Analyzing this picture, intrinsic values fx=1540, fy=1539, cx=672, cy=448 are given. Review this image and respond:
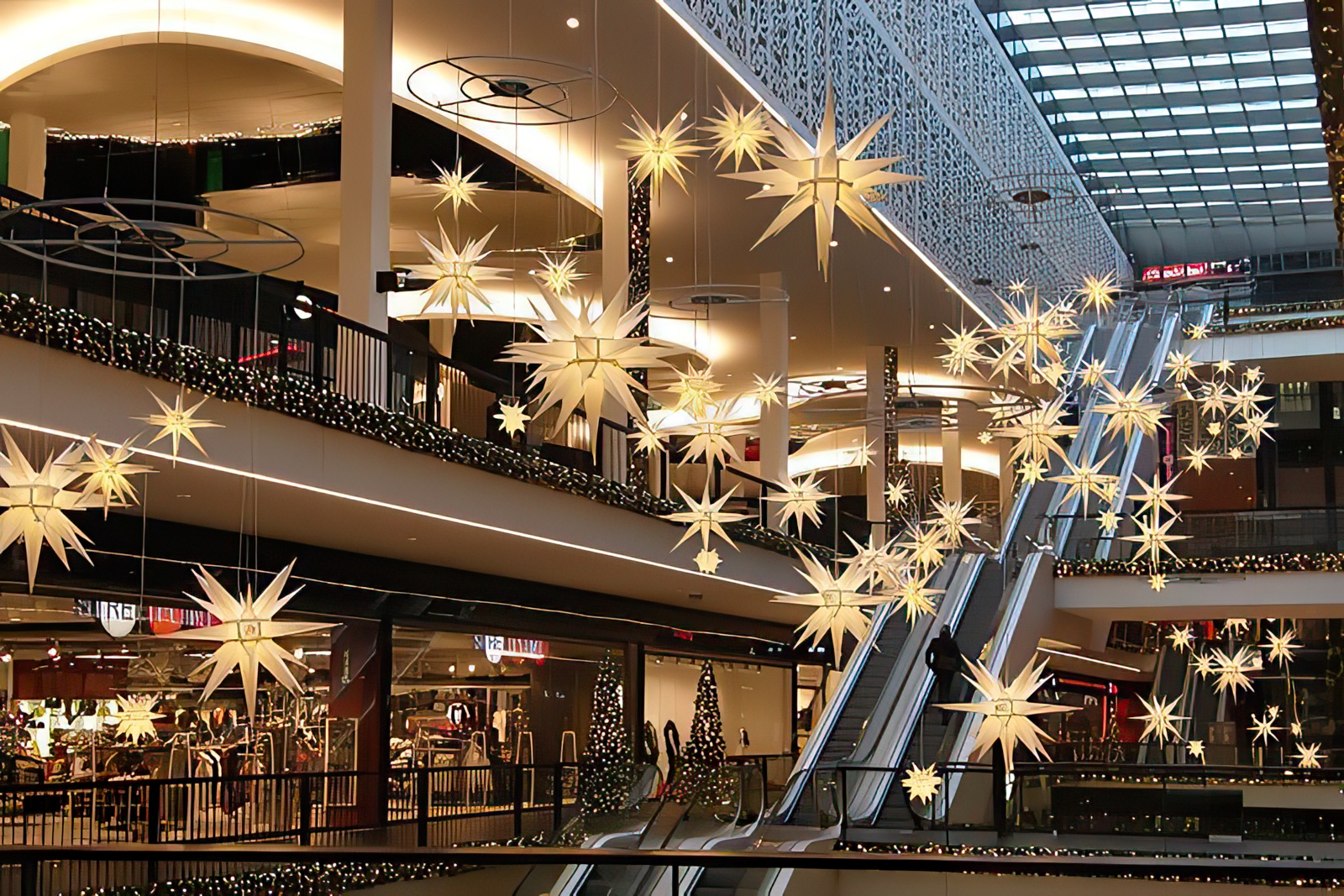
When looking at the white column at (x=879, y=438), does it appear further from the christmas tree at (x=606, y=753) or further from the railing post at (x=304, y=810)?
the railing post at (x=304, y=810)

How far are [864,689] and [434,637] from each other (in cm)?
607

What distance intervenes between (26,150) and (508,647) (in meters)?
8.20

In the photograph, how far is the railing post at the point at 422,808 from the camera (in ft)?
49.0

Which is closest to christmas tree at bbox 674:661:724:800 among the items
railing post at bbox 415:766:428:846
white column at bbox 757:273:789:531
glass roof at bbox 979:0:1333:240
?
white column at bbox 757:273:789:531

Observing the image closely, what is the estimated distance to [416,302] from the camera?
22.7m

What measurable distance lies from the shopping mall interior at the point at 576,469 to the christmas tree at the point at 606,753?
0.08 m

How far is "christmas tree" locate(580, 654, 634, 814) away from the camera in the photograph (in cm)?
1553

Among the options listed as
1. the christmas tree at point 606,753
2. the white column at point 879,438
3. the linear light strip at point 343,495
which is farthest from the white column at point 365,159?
the white column at point 879,438

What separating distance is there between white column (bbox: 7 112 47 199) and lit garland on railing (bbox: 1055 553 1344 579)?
16.2 meters

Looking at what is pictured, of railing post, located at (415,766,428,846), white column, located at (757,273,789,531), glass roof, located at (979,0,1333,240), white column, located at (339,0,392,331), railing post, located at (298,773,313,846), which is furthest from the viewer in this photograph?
glass roof, located at (979,0,1333,240)

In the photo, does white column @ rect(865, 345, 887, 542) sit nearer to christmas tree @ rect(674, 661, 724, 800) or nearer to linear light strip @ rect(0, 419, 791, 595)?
christmas tree @ rect(674, 661, 724, 800)

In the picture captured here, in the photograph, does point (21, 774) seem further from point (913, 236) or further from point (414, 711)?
point (913, 236)

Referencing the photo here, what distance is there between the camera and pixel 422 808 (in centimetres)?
1512

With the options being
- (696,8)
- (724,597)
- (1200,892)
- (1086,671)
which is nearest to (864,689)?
(724,597)
